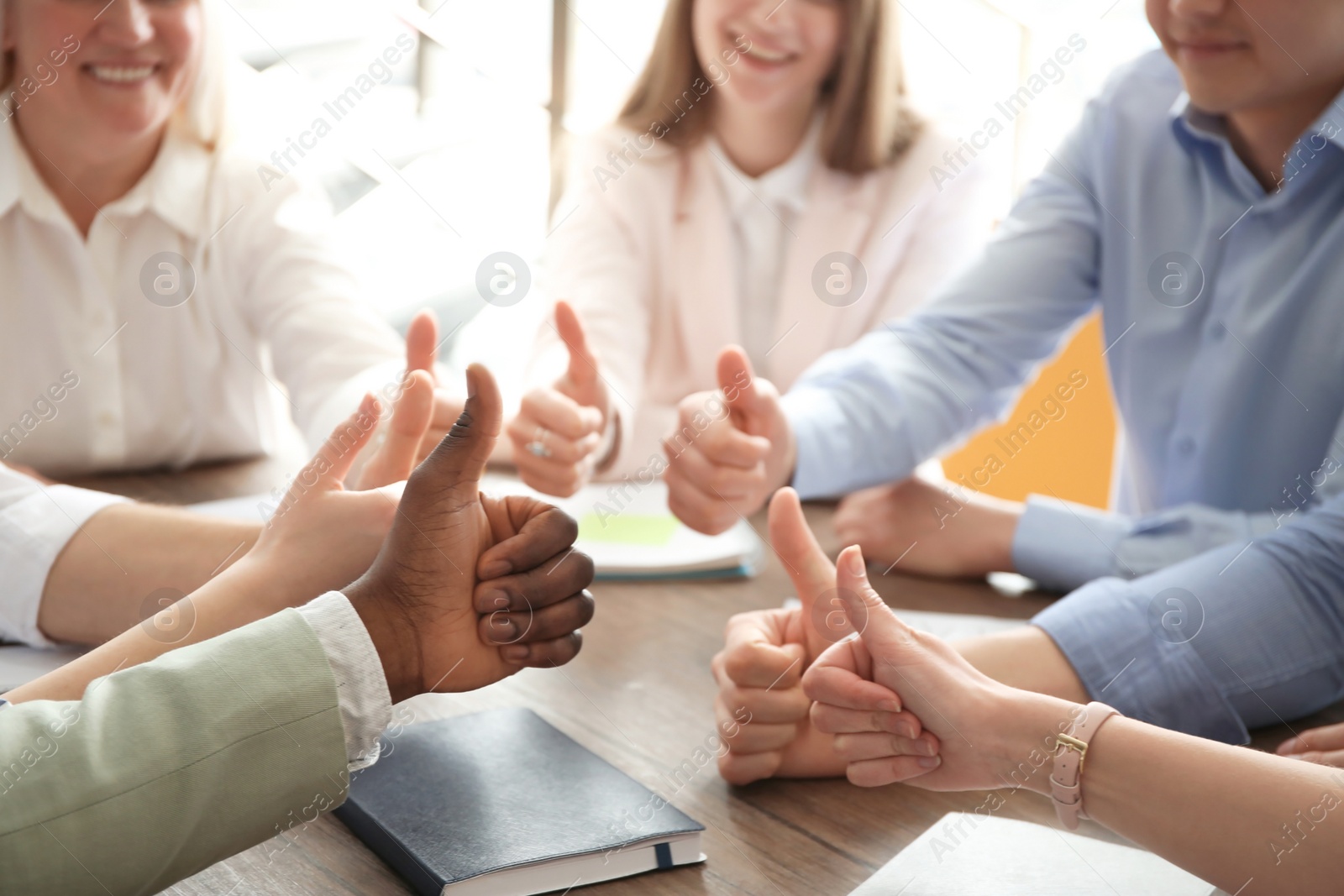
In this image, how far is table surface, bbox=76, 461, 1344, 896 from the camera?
0.76m

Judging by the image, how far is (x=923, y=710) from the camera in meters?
0.84

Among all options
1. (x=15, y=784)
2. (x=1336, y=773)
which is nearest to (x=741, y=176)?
(x=1336, y=773)

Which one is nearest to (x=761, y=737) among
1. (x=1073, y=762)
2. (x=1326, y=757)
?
(x=1073, y=762)

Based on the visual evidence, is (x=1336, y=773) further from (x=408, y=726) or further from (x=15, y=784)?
(x=15, y=784)

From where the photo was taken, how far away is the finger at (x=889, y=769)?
84cm

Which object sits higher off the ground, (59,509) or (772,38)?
(772,38)

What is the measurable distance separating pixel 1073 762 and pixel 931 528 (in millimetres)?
598

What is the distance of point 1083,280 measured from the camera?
1579 millimetres

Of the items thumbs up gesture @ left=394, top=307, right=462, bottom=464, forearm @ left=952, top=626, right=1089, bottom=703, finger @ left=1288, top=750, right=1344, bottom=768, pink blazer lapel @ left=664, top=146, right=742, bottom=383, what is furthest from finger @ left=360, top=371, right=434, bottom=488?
pink blazer lapel @ left=664, top=146, right=742, bottom=383

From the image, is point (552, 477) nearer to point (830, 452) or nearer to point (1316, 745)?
point (830, 452)

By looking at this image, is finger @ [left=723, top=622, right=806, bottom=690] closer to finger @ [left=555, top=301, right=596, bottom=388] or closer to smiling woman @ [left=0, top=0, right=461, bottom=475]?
finger @ [left=555, top=301, right=596, bottom=388]

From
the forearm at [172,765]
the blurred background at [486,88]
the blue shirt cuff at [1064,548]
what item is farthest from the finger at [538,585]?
the blurred background at [486,88]

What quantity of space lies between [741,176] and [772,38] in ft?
0.81

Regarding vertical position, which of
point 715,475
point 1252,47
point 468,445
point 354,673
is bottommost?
point 715,475
